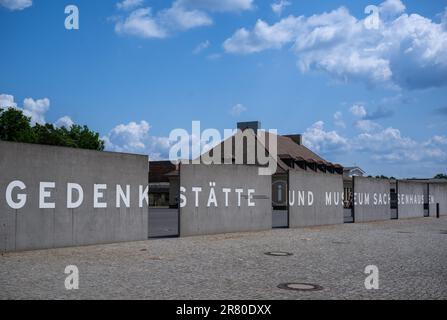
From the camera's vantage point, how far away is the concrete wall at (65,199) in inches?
538

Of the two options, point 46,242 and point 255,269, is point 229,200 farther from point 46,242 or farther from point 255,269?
point 255,269

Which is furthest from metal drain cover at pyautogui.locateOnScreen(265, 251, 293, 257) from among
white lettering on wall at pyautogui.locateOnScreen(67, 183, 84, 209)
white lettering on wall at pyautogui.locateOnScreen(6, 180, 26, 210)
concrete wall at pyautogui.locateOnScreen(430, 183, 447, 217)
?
concrete wall at pyautogui.locateOnScreen(430, 183, 447, 217)

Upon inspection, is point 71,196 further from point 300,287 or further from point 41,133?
point 41,133

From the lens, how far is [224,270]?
1080 cm

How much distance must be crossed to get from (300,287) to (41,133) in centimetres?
6048

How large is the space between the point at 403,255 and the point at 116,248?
26.9 feet

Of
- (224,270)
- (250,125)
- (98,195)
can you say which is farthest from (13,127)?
(224,270)

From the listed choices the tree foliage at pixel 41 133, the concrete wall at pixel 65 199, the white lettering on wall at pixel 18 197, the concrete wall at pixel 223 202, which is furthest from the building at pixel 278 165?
the white lettering on wall at pixel 18 197

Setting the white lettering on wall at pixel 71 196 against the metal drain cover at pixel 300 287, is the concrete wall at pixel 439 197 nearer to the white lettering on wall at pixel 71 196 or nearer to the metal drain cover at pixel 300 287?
the white lettering on wall at pixel 71 196

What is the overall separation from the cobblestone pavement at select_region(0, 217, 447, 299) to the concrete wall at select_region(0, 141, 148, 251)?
0.72 metres

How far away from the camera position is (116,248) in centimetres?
1484

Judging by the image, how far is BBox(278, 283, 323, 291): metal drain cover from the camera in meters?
8.77

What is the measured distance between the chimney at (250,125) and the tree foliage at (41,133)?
20.4 meters

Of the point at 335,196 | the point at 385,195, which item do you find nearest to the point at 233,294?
the point at 335,196
